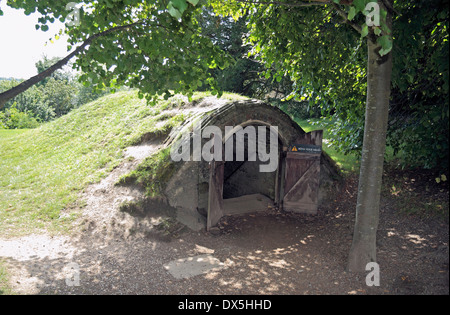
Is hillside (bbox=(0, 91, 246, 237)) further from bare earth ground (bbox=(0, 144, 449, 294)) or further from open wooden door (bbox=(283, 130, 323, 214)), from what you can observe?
open wooden door (bbox=(283, 130, 323, 214))

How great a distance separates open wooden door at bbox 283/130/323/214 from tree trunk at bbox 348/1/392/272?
4217 millimetres

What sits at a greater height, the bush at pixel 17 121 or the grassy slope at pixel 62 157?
the bush at pixel 17 121

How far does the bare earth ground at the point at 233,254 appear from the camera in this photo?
6.23 m

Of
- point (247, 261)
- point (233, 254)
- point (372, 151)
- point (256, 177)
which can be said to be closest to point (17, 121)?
point (256, 177)

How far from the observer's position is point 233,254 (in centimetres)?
796

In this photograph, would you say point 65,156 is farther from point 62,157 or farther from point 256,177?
point 256,177

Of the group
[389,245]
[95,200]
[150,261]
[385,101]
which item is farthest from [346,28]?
[95,200]

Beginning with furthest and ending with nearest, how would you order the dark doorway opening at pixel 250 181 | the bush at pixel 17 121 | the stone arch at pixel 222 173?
the bush at pixel 17 121 → the dark doorway opening at pixel 250 181 → the stone arch at pixel 222 173

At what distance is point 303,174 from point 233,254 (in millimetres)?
3874

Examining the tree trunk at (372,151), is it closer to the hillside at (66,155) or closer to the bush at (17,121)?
the hillside at (66,155)

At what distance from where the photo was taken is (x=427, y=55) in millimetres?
8188

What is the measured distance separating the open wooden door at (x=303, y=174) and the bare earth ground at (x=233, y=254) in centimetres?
42

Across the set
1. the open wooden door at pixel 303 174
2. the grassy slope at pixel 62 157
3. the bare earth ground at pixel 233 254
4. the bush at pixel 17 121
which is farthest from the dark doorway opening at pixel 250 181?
the bush at pixel 17 121

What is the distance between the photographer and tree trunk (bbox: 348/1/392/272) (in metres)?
5.98
